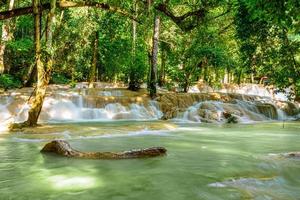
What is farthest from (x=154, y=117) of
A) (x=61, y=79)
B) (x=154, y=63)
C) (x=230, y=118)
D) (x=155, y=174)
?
(x=155, y=174)

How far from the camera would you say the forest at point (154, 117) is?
18.7 feet

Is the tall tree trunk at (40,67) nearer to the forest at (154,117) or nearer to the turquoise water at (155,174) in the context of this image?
the forest at (154,117)

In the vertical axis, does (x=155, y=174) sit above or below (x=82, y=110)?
below

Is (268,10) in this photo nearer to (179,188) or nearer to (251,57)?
(179,188)

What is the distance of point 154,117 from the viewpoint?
67.5ft

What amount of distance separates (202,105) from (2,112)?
9.84 m

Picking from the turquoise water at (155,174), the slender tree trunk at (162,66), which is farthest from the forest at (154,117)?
the slender tree trunk at (162,66)

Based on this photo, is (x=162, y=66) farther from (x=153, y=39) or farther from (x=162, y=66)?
(x=153, y=39)

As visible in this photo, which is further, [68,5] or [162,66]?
[162,66]

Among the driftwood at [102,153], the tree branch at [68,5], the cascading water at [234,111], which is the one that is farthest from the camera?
the cascading water at [234,111]

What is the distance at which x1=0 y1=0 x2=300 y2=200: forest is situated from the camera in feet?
18.7

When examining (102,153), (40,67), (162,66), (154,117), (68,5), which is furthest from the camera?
(162,66)

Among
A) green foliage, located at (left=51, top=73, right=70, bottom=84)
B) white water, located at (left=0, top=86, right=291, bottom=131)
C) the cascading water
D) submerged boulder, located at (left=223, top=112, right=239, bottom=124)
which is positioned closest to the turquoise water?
green foliage, located at (left=51, top=73, right=70, bottom=84)

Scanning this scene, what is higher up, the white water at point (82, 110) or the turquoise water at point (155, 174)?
the white water at point (82, 110)
